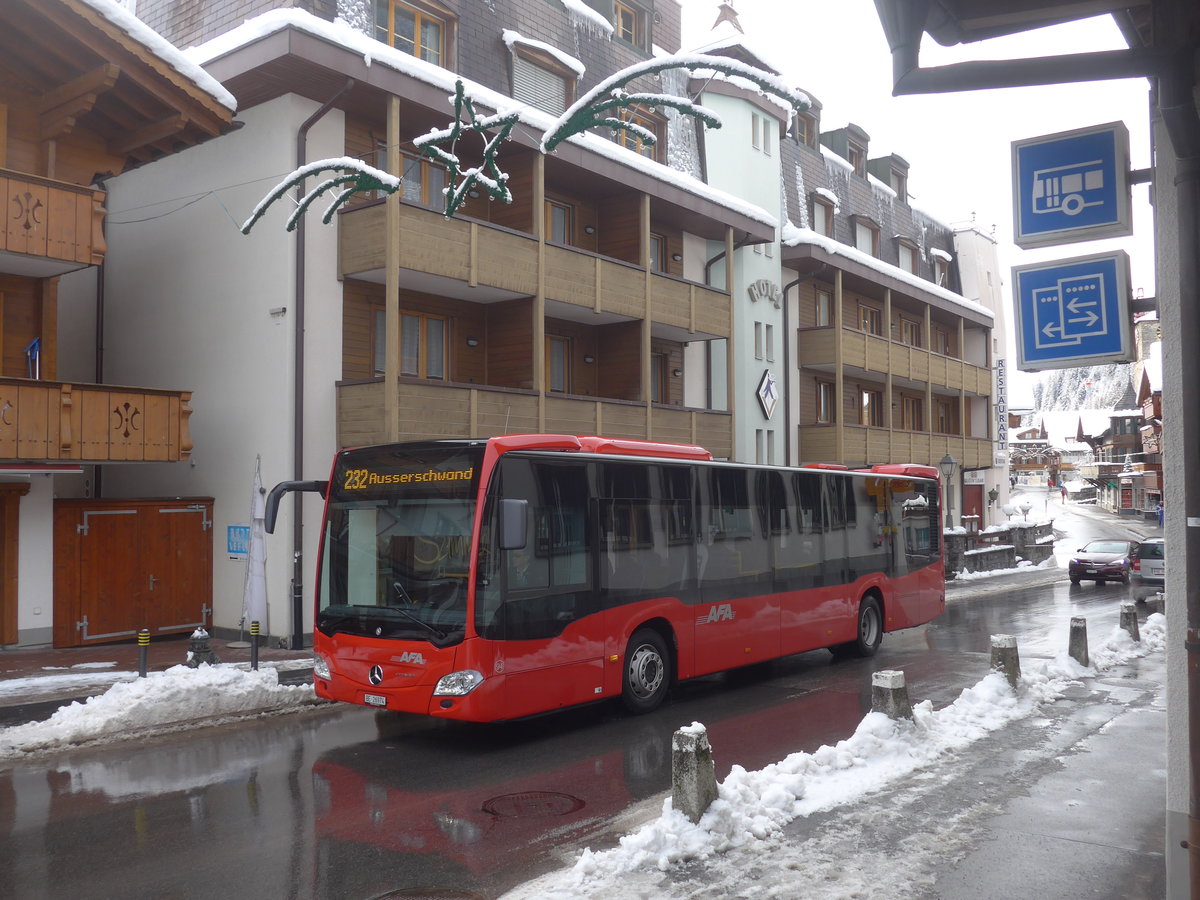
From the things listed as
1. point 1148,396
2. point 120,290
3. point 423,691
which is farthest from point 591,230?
point 1148,396

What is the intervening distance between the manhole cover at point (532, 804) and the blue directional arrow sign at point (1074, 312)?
4751 mm

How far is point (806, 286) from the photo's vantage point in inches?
1293

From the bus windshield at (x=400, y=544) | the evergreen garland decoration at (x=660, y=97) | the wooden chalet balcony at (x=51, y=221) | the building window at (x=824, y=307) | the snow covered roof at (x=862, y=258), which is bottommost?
the bus windshield at (x=400, y=544)

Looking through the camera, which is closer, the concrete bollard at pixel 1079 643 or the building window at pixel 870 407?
the concrete bollard at pixel 1079 643

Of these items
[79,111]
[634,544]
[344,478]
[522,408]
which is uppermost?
[79,111]

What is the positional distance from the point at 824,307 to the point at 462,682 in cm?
2718

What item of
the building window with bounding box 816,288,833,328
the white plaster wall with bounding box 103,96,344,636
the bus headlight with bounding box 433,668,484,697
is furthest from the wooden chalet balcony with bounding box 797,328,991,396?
the bus headlight with bounding box 433,668,484,697

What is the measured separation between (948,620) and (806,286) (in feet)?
47.4

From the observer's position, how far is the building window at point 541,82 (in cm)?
2164

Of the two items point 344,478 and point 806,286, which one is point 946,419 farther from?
point 344,478

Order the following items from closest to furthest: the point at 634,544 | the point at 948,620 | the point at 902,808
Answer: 1. the point at 902,808
2. the point at 634,544
3. the point at 948,620

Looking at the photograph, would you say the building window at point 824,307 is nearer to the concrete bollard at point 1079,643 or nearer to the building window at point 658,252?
the building window at point 658,252

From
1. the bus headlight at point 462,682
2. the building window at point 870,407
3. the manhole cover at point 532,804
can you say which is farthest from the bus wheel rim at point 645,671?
the building window at point 870,407

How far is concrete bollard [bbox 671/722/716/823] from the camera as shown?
6.78 m
